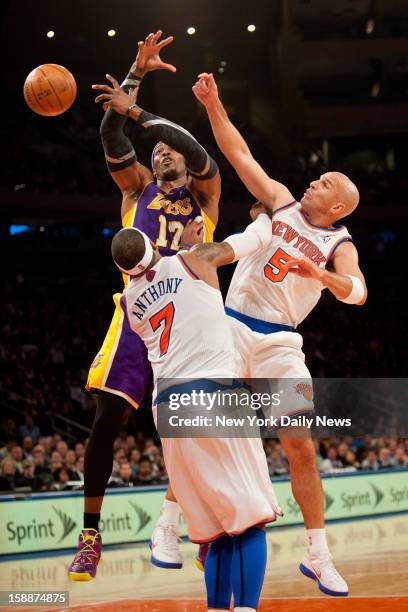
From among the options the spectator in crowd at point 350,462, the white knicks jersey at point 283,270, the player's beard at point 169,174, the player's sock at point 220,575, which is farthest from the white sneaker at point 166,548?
the spectator in crowd at point 350,462

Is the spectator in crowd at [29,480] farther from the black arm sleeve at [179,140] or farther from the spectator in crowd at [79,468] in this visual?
the black arm sleeve at [179,140]

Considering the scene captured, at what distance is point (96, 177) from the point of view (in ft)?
74.8

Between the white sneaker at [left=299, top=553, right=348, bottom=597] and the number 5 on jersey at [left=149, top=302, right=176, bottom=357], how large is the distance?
183 centimetres

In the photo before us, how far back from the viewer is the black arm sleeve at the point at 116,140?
607 centimetres

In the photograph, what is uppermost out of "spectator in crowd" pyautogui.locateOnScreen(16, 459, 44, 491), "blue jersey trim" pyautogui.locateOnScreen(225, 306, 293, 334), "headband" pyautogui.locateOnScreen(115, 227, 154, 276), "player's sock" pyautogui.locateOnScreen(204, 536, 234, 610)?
"headband" pyautogui.locateOnScreen(115, 227, 154, 276)

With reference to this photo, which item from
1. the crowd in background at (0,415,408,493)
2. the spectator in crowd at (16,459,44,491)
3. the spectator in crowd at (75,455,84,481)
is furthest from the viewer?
the spectator in crowd at (75,455,84,481)

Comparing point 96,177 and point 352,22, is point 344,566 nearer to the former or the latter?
point 96,177

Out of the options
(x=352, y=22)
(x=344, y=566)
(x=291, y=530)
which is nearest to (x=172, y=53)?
(x=352, y=22)

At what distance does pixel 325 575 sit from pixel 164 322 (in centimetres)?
205

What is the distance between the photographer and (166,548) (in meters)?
6.21

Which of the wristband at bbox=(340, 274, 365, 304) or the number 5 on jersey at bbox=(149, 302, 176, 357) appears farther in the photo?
the wristband at bbox=(340, 274, 365, 304)

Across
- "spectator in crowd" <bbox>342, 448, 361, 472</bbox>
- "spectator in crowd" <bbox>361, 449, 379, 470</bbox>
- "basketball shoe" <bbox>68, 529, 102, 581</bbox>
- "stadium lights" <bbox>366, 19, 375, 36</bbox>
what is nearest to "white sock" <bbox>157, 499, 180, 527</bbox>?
"basketball shoe" <bbox>68, 529, 102, 581</bbox>

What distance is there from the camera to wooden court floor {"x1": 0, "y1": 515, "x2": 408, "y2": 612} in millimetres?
7273

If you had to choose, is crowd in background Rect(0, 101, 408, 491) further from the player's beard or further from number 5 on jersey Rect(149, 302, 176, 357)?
number 5 on jersey Rect(149, 302, 176, 357)
